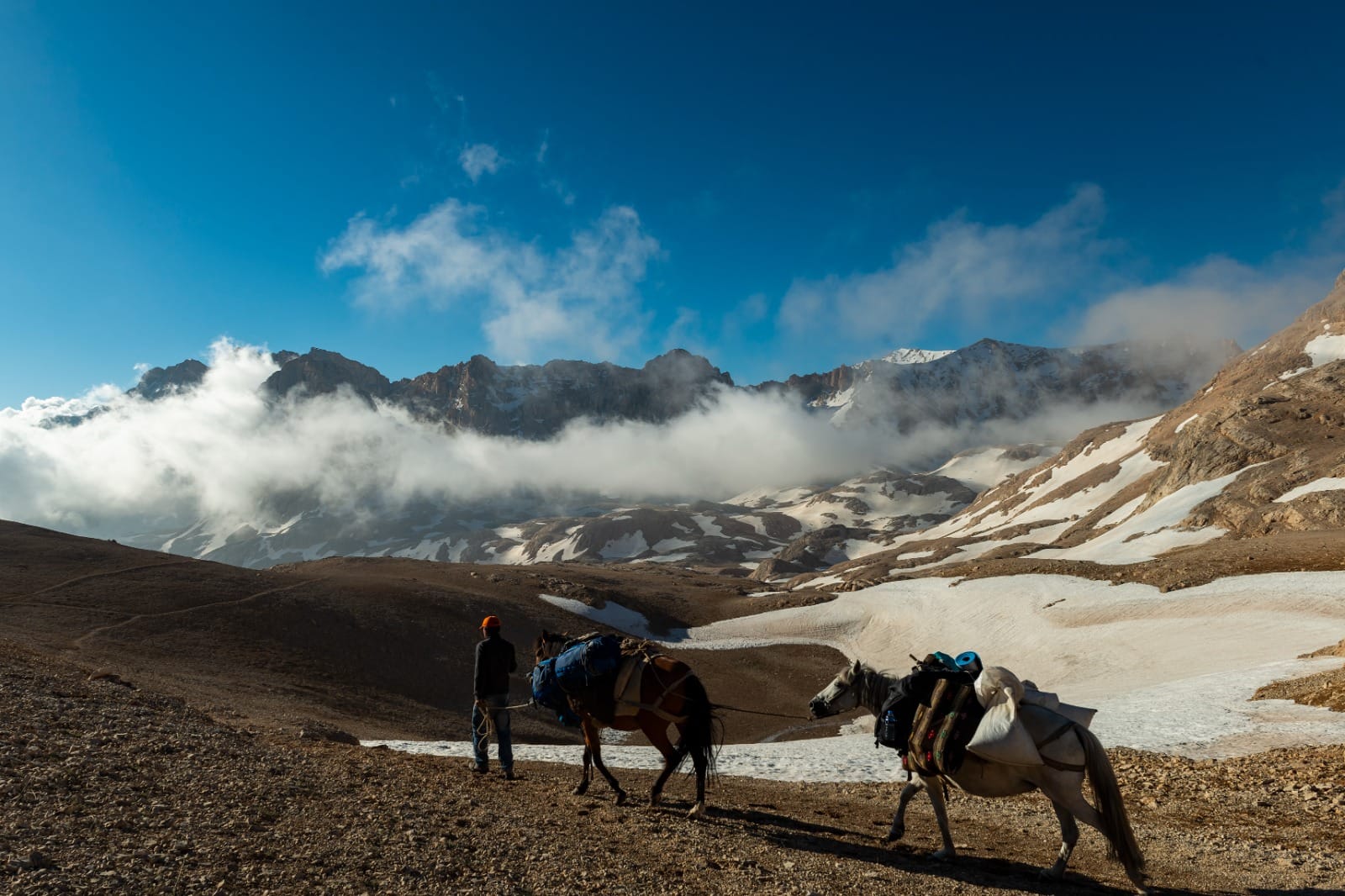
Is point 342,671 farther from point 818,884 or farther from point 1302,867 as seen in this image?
point 1302,867

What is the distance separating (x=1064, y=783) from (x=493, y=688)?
35.0 feet

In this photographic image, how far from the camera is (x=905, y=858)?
989cm

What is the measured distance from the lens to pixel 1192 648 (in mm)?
31625

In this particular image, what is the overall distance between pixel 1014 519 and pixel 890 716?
487ft

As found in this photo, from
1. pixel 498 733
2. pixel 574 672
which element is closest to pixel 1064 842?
pixel 574 672

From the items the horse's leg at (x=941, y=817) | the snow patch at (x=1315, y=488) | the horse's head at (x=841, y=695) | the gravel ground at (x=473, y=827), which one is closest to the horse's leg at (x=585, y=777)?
the gravel ground at (x=473, y=827)

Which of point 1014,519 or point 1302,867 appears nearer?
point 1302,867

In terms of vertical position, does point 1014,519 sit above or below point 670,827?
above

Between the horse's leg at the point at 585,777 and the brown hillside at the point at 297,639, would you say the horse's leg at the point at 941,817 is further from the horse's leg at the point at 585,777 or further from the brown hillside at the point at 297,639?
the brown hillside at the point at 297,639

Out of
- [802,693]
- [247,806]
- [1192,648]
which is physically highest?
[247,806]

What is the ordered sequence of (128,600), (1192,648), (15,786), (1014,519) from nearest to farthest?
(15,786) < (1192,648) < (128,600) < (1014,519)

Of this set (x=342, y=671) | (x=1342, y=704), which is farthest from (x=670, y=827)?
(x=342, y=671)

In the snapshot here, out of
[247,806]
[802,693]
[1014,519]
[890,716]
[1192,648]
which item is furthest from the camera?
[1014,519]

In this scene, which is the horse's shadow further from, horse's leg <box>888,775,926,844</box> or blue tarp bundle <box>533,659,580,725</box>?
blue tarp bundle <box>533,659,580,725</box>
